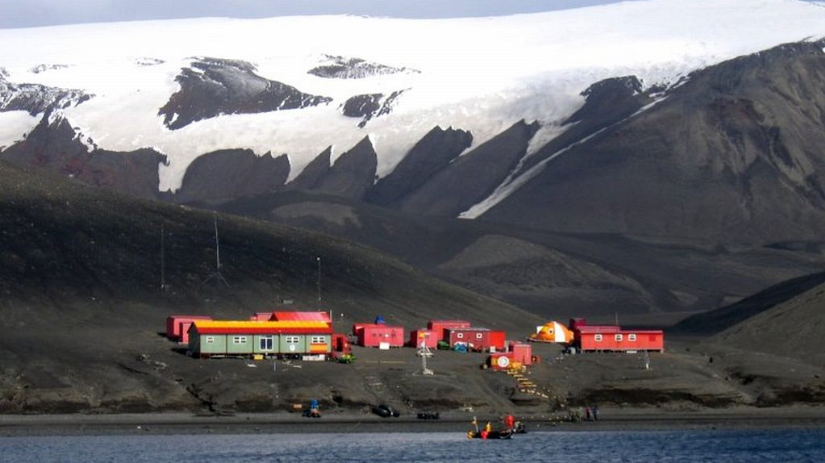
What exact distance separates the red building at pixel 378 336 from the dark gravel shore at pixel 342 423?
15.8 meters

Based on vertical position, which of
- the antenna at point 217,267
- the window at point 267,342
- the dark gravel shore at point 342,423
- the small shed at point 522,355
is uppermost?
the antenna at point 217,267

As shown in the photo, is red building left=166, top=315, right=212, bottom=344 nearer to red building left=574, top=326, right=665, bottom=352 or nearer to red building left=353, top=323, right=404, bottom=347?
red building left=353, top=323, right=404, bottom=347

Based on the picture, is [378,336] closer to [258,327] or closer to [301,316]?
[301,316]

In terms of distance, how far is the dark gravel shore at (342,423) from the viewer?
8175cm

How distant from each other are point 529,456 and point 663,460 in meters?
4.81

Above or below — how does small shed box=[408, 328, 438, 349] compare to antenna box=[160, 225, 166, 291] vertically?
below

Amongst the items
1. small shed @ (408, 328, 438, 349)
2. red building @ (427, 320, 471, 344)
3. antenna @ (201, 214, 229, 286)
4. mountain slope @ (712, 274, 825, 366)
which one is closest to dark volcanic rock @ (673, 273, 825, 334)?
mountain slope @ (712, 274, 825, 366)

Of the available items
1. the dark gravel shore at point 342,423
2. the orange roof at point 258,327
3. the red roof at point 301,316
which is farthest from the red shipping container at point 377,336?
the dark gravel shore at point 342,423

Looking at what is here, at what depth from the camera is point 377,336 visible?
338ft

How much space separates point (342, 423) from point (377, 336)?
1882 centimetres

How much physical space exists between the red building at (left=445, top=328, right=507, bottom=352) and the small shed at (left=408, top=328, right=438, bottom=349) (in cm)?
83

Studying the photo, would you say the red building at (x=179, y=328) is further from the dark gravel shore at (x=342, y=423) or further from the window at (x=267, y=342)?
the dark gravel shore at (x=342, y=423)

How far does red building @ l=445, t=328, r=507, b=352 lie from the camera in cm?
10400

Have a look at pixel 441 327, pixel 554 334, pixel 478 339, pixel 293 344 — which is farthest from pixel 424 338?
pixel 554 334
